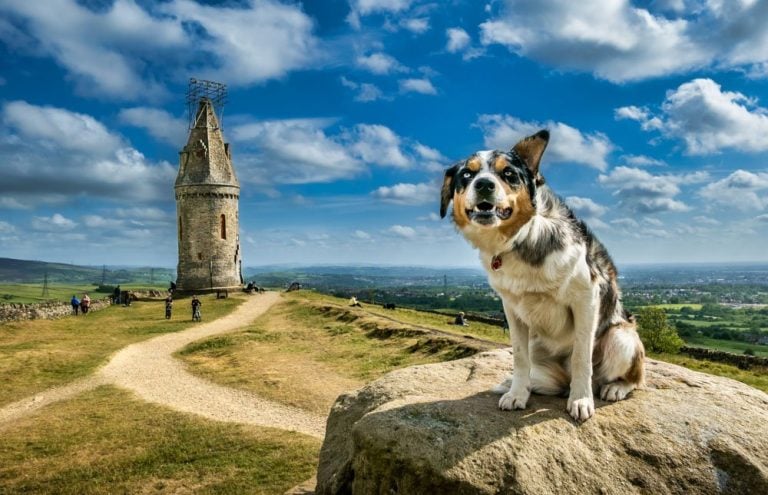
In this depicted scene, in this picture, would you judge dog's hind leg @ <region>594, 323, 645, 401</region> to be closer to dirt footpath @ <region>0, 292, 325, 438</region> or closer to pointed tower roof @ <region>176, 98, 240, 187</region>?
dirt footpath @ <region>0, 292, 325, 438</region>

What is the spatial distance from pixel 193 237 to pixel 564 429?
50398 mm

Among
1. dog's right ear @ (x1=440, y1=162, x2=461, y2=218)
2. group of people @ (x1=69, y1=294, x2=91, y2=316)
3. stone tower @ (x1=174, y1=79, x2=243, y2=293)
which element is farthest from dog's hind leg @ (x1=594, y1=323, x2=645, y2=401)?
stone tower @ (x1=174, y1=79, x2=243, y2=293)

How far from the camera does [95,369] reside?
21.6m

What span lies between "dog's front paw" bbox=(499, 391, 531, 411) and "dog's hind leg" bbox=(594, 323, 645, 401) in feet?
3.03

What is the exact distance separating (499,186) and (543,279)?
1.06m

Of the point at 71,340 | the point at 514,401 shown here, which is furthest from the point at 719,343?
the point at 514,401

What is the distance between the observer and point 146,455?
41.4ft

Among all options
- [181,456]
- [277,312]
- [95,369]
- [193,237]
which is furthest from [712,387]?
[193,237]

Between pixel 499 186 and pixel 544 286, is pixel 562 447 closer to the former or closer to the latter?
pixel 544 286

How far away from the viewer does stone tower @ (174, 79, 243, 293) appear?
51750mm

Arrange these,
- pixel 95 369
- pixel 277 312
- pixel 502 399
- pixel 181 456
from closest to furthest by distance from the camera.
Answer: pixel 502 399, pixel 181 456, pixel 95 369, pixel 277 312

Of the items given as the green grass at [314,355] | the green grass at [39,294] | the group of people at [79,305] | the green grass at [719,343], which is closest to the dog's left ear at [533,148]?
the green grass at [314,355]

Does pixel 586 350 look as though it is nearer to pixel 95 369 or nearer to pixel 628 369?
pixel 628 369

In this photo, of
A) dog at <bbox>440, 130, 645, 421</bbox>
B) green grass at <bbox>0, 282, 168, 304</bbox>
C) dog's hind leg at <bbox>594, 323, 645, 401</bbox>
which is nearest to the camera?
dog at <bbox>440, 130, 645, 421</bbox>
